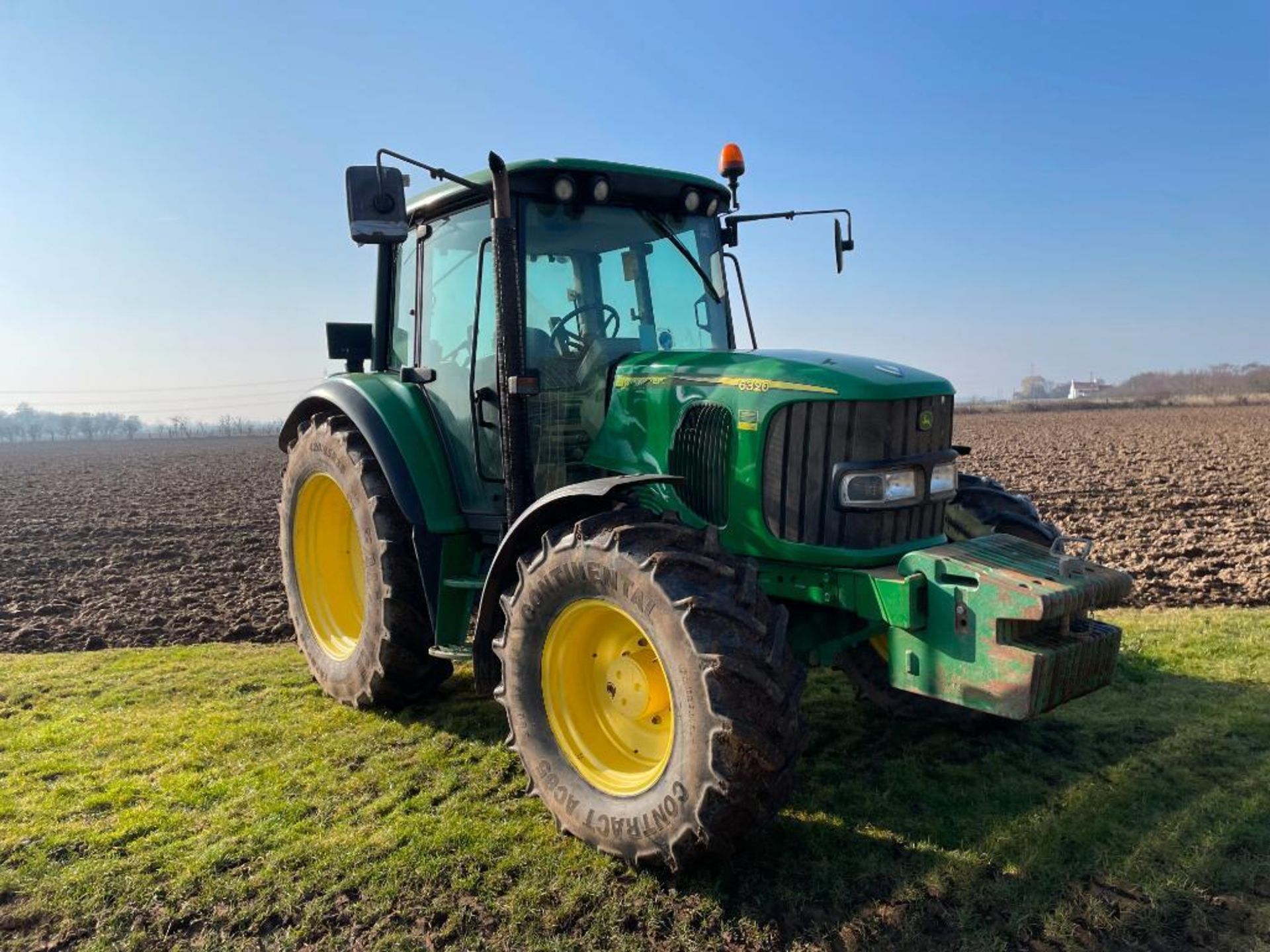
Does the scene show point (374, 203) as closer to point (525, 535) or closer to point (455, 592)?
point (525, 535)

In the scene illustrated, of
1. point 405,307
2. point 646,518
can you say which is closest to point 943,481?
point 646,518

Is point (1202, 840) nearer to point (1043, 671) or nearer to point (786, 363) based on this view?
point (1043, 671)

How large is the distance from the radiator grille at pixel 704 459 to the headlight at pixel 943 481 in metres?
0.85

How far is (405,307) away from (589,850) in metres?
3.06

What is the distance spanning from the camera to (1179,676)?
16.6 feet

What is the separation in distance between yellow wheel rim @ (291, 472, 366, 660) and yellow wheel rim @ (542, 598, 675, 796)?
2.33 metres

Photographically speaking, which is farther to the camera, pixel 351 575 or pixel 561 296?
pixel 351 575

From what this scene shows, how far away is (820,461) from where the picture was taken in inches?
133

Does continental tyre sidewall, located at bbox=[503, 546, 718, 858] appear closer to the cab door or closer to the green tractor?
the green tractor

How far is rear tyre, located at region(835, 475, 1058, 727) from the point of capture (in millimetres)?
4258

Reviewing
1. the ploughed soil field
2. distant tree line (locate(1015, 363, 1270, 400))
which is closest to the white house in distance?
distant tree line (locate(1015, 363, 1270, 400))

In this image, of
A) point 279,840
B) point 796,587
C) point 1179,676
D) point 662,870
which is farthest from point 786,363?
point 1179,676

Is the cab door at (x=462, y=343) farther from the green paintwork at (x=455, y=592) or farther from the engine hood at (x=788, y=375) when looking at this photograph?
the engine hood at (x=788, y=375)

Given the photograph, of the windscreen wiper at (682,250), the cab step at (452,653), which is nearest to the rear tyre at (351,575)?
the cab step at (452,653)
